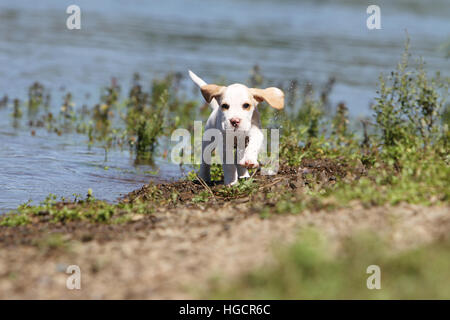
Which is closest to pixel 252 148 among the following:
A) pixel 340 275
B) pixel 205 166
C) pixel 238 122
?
pixel 238 122

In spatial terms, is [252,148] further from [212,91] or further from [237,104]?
[212,91]

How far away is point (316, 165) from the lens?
960 cm

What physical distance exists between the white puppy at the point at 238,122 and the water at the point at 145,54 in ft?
5.16

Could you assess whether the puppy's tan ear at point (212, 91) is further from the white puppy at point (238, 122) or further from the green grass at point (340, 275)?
the green grass at point (340, 275)

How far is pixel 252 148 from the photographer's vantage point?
840cm

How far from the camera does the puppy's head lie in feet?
27.1

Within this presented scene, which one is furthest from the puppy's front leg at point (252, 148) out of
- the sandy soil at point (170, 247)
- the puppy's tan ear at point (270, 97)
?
the sandy soil at point (170, 247)

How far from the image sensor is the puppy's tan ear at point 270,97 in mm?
8648

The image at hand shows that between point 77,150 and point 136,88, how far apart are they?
3.05 metres

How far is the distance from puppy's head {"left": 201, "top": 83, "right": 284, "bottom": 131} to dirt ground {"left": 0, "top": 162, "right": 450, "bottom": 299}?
142 cm

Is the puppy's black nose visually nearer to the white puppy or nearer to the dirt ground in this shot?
the white puppy

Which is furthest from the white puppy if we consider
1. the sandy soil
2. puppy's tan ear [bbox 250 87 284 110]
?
the sandy soil

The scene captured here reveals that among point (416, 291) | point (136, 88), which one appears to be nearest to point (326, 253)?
point (416, 291)

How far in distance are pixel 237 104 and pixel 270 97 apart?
0.58 meters
